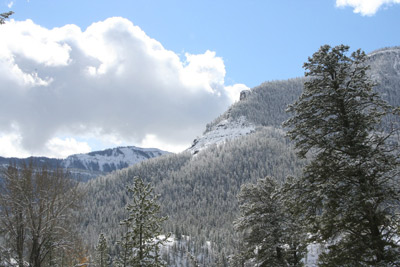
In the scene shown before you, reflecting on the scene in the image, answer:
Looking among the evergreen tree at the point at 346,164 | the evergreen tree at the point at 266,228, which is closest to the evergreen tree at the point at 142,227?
the evergreen tree at the point at 266,228

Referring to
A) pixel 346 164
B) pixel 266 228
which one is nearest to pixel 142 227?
pixel 266 228

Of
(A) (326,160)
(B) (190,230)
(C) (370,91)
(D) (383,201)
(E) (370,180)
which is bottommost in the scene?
(B) (190,230)

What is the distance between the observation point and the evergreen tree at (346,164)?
32.1ft

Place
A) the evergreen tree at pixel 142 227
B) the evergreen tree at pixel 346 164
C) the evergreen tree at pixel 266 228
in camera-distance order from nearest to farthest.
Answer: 1. the evergreen tree at pixel 346 164
2. the evergreen tree at pixel 266 228
3. the evergreen tree at pixel 142 227

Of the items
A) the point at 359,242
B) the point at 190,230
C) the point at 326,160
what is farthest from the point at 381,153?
the point at 190,230

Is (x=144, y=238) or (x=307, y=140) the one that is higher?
(x=307, y=140)

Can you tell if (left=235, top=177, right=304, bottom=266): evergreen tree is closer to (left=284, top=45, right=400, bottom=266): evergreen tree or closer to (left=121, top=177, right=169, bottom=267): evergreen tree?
(left=121, top=177, right=169, bottom=267): evergreen tree

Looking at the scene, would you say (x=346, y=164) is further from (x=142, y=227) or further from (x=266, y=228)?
(x=142, y=227)

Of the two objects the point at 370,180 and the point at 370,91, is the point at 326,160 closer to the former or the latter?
the point at 370,180

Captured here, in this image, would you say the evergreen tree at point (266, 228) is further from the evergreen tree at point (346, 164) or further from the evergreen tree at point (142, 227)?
the evergreen tree at point (346, 164)

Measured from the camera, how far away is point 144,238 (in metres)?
22.4

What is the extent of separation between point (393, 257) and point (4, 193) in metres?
19.6

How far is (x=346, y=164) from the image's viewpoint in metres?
10.2

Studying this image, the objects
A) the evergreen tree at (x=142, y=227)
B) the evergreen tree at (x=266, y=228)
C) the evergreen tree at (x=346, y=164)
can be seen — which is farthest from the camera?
the evergreen tree at (x=142, y=227)
